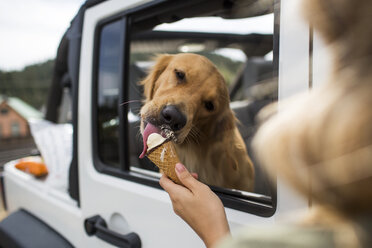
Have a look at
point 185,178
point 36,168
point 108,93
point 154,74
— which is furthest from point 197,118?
point 36,168

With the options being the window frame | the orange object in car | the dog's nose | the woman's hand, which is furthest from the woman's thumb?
the orange object in car

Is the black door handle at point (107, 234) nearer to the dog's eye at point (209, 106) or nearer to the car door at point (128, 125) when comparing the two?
the car door at point (128, 125)

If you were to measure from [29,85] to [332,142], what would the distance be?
718 inches

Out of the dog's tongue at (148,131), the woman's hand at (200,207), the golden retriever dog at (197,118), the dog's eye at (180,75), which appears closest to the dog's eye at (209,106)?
the golden retriever dog at (197,118)

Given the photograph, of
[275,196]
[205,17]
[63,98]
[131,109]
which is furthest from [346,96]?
[63,98]

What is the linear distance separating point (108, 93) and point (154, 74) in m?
0.26

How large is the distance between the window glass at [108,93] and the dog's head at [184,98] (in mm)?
165

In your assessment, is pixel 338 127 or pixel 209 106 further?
pixel 209 106

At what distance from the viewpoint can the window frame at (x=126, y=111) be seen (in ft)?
2.99

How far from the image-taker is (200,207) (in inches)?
30.2

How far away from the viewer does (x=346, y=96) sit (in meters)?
0.50

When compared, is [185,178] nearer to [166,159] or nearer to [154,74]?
[166,159]

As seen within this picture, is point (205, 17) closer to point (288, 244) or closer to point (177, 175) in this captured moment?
point (177, 175)

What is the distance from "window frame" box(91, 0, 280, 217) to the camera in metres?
0.91
